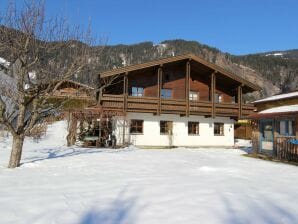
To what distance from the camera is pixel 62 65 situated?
11.9 meters

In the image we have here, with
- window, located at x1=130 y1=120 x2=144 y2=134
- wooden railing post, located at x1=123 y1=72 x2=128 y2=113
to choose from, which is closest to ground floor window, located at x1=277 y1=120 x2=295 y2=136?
window, located at x1=130 y1=120 x2=144 y2=134

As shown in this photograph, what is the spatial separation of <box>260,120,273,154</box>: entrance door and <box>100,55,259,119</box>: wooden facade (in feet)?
19.3

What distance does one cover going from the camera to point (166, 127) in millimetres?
23141

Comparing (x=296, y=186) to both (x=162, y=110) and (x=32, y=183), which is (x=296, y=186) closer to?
(x=32, y=183)

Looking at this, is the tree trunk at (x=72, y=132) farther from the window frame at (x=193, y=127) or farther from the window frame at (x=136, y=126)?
the window frame at (x=193, y=127)

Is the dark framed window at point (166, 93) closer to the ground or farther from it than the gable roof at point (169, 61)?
closer to the ground

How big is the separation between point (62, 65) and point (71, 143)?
864cm

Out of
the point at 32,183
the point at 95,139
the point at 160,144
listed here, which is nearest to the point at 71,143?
the point at 95,139

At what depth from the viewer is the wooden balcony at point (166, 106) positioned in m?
21.0

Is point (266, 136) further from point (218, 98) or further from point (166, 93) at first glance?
point (218, 98)

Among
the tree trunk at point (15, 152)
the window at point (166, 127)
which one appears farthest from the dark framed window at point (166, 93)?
the tree trunk at point (15, 152)

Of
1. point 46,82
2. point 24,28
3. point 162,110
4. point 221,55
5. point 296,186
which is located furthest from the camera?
point 221,55

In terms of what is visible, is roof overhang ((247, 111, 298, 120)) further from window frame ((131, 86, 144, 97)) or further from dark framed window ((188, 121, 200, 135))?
window frame ((131, 86, 144, 97))

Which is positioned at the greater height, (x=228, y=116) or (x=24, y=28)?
(x=24, y=28)
